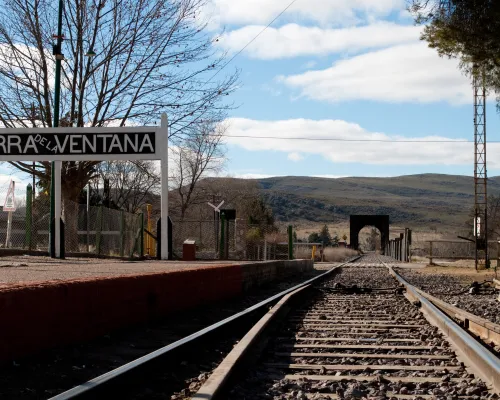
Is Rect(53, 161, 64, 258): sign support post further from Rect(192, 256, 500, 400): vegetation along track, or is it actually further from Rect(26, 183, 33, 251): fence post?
Rect(192, 256, 500, 400): vegetation along track

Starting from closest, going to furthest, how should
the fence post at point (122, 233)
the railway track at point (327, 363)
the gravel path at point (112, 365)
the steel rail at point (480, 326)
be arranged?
the railway track at point (327, 363) → the gravel path at point (112, 365) → the steel rail at point (480, 326) → the fence post at point (122, 233)

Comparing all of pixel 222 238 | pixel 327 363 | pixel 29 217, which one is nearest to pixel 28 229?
pixel 29 217

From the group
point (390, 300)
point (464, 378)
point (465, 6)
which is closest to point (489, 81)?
point (465, 6)

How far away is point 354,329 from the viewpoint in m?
8.52

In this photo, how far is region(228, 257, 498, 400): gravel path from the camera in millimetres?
5023

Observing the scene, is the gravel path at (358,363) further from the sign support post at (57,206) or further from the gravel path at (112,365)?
the sign support post at (57,206)

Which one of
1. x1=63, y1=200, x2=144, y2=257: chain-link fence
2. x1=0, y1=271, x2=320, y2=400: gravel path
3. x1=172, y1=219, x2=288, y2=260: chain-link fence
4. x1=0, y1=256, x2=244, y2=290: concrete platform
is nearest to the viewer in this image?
x1=0, y1=271, x2=320, y2=400: gravel path

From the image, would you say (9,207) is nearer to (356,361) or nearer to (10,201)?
(10,201)

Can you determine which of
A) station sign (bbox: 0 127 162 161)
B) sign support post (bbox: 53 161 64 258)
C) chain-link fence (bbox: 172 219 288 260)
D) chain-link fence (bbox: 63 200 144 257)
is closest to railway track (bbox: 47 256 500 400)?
station sign (bbox: 0 127 162 161)

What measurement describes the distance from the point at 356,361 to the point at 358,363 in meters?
0.08

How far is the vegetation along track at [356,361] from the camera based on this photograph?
4.98m

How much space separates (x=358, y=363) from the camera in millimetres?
6230

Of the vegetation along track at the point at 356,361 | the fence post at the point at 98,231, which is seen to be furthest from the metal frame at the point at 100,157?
the vegetation along track at the point at 356,361

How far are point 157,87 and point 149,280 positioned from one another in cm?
1636
